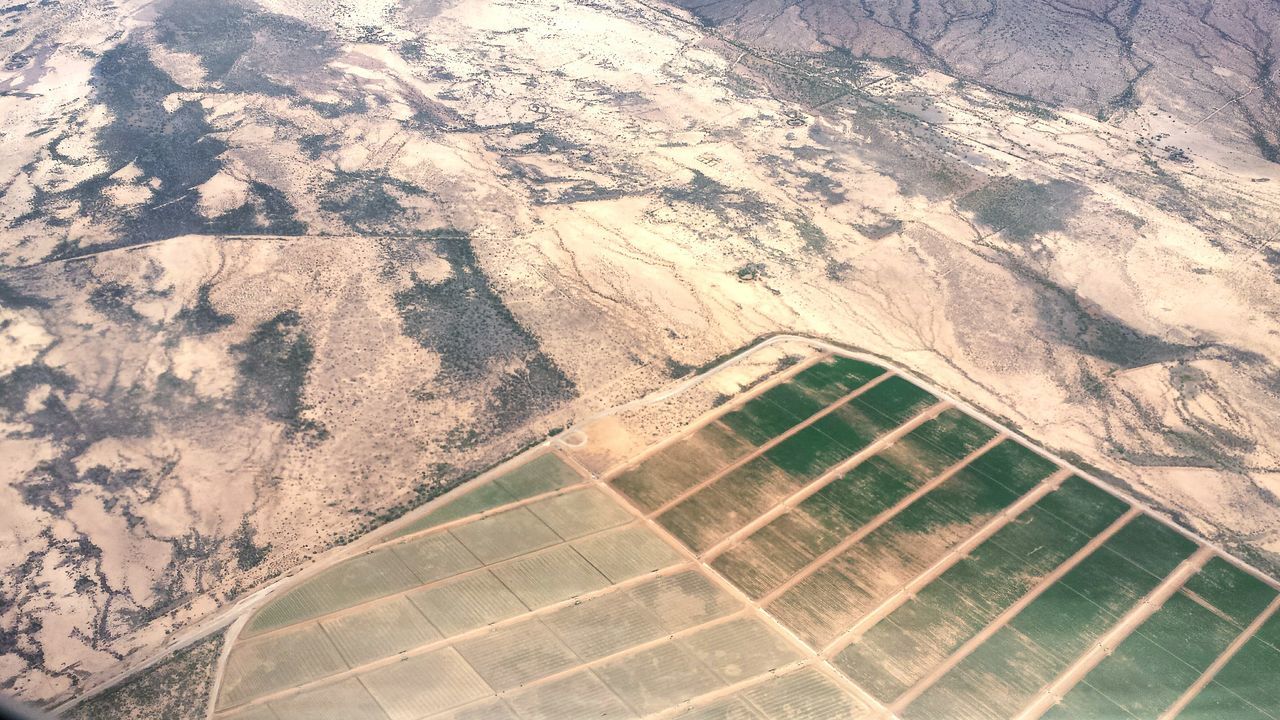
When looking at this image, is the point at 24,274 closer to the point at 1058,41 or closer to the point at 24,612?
the point at 24,612

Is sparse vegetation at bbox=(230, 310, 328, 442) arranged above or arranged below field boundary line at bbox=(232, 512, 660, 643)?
above

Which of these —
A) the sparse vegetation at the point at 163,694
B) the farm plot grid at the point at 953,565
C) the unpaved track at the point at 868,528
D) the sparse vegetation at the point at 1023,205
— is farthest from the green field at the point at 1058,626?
the sparse vegetation at the point at 1023,205

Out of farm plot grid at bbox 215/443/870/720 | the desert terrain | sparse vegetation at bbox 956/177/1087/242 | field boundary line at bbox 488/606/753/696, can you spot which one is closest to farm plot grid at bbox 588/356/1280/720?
field boundary line at bbox 488/606/753/696

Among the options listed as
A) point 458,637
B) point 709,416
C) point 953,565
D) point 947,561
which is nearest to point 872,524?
point 947,561

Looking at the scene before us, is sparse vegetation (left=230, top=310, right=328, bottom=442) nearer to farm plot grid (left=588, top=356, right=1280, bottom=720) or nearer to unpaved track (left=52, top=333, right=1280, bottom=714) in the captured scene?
unpaved track (left=52, top=333, right=1280, bottom=714)

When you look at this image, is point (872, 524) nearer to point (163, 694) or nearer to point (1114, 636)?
point (1114, 636)
